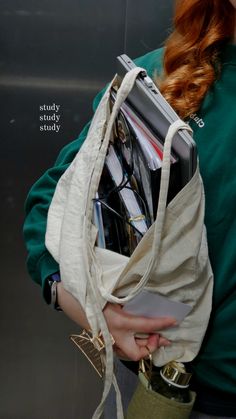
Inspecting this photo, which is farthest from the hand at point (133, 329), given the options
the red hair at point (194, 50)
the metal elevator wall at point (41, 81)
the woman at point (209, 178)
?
the metal elevator wall at point (41, 81)

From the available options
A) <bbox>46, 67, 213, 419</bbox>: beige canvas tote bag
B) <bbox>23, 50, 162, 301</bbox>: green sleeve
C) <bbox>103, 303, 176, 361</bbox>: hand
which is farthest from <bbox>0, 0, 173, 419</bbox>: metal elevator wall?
<bbox>103, 303, 176, 361</bbox>: hand

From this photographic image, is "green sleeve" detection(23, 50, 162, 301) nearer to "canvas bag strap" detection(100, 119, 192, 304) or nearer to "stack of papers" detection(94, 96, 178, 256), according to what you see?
"stack of papers" detection(94, 96, 178, 256)

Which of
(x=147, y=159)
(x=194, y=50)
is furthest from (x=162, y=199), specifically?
(x=194, y=50)

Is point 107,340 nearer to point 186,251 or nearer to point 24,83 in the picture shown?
point 186,251

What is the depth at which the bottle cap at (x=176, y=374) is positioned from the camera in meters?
0.75

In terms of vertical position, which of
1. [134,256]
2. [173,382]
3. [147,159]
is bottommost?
[173,382]

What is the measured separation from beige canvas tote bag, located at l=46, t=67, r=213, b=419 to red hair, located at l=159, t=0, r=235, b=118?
11cm

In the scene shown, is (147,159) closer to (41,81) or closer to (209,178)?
(209,178)

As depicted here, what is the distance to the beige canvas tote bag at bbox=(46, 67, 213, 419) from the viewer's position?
67 cm

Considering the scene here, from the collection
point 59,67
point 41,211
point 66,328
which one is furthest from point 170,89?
point 66,328

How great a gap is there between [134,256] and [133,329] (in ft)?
0.38

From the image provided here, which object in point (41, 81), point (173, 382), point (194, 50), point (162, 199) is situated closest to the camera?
point (162, 199)

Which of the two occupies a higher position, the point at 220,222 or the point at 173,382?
the point at 220,222

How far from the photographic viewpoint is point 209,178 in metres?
0.78
